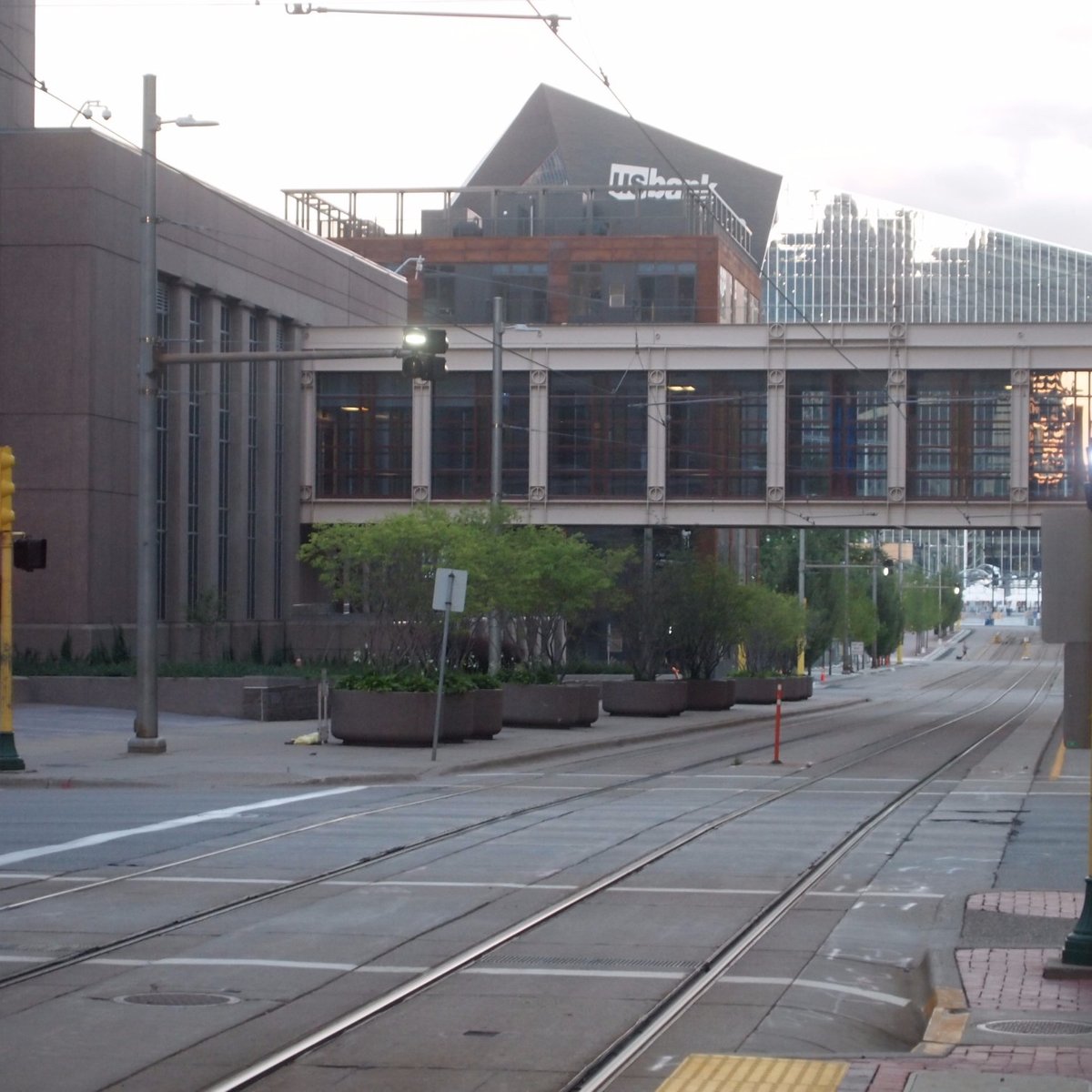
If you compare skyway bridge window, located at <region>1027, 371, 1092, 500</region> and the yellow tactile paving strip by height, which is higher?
skyway bridge window, located at <region>1027, 371, 1092, 500</region>

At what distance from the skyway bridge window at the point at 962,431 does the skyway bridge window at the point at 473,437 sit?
12819 millimetres

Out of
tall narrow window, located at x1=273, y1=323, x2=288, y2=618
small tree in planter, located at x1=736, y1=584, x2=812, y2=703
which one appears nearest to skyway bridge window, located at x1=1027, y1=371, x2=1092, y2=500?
small tree in planter, located at x1=736, y1=584, x2=812, y2=703

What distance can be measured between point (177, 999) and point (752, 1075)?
3669 millimetres

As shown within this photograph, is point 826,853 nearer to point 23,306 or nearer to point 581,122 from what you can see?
point 23,306

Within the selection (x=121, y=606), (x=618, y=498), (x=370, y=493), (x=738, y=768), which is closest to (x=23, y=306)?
(x=121, y=606)

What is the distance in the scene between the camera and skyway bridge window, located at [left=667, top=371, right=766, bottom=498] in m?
56.3

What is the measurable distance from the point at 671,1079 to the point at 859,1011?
229cm

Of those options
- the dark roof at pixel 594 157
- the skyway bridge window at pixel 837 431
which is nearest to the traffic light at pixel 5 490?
the skyway bridge window at pixel 837 431

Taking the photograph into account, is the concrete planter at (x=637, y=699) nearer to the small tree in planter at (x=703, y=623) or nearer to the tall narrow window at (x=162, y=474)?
the small tree in planter at (x=703, y=623)

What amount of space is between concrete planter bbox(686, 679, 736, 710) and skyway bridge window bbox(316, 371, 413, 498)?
12.4 meters

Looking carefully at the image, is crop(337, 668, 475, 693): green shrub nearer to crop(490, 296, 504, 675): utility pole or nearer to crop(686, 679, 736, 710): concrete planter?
crop(490, 296, 504, 675): utility pole

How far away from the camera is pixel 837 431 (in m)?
55.8

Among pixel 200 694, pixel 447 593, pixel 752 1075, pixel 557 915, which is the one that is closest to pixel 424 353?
pixel 447 593

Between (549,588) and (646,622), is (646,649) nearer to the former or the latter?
(646,622)
